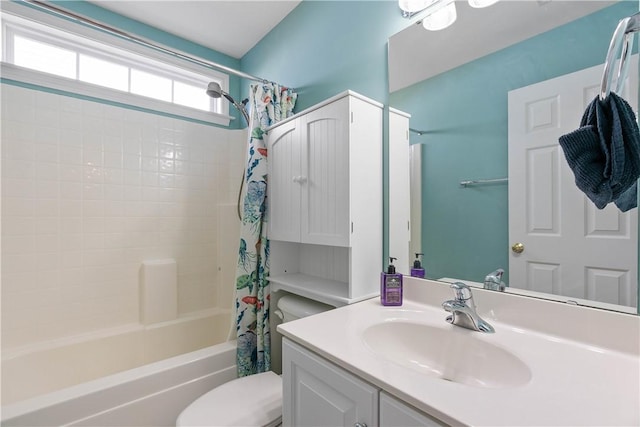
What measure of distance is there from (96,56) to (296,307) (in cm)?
223

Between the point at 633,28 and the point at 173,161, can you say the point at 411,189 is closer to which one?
the point at 633,28

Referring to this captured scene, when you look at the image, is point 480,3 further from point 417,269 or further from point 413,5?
point 417,269

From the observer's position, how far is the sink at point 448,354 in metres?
0.74

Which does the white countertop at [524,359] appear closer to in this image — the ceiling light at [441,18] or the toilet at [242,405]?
the toilet at [242,405]

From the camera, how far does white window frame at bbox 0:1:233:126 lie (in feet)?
5.61

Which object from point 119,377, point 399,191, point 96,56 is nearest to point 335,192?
point 399,191

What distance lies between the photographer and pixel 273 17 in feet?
6.52

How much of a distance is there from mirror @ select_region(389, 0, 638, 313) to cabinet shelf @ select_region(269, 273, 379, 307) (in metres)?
0.39

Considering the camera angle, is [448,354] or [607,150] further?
[448,354]

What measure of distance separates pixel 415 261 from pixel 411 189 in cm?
31

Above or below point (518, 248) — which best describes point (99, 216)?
above

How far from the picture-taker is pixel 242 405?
117 cm

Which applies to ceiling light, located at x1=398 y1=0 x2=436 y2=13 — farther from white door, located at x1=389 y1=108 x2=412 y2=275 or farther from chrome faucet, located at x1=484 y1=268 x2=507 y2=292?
chrome faucet, located at x1=484 y1=268 x2=507 y2=292

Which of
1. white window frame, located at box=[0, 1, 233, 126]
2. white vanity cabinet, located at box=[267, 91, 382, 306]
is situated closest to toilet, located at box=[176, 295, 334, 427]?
white vanity cabinet, located at box=[267, 91, 382, 306]
